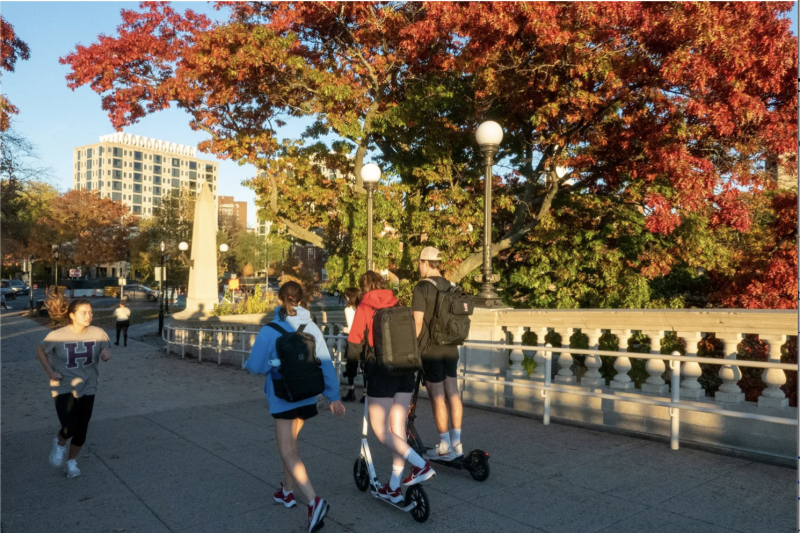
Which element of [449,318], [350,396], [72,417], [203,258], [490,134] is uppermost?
[490,134]

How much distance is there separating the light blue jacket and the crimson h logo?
7.79 feet

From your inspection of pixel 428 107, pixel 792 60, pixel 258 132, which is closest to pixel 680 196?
pixel 792 60

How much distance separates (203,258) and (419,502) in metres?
17.9

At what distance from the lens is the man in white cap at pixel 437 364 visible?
5.36 metres

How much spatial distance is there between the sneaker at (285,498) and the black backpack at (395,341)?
1.29 meters

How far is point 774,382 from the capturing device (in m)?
5.55

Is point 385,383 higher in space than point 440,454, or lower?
higher

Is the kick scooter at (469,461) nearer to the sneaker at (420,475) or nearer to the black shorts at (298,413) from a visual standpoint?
the sneaker at (420,475)

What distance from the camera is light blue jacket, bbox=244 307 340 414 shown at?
441cm

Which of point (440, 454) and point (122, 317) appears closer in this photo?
point (440, 454)

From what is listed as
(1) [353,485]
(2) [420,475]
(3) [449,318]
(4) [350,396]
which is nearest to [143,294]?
(4) [350,396]

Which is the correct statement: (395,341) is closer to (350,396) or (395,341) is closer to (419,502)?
(419,502)

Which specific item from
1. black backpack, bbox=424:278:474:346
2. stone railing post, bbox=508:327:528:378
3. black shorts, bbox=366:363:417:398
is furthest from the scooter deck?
stone railing post, bbox=508:327:528:378

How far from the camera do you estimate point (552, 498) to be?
4754mm
